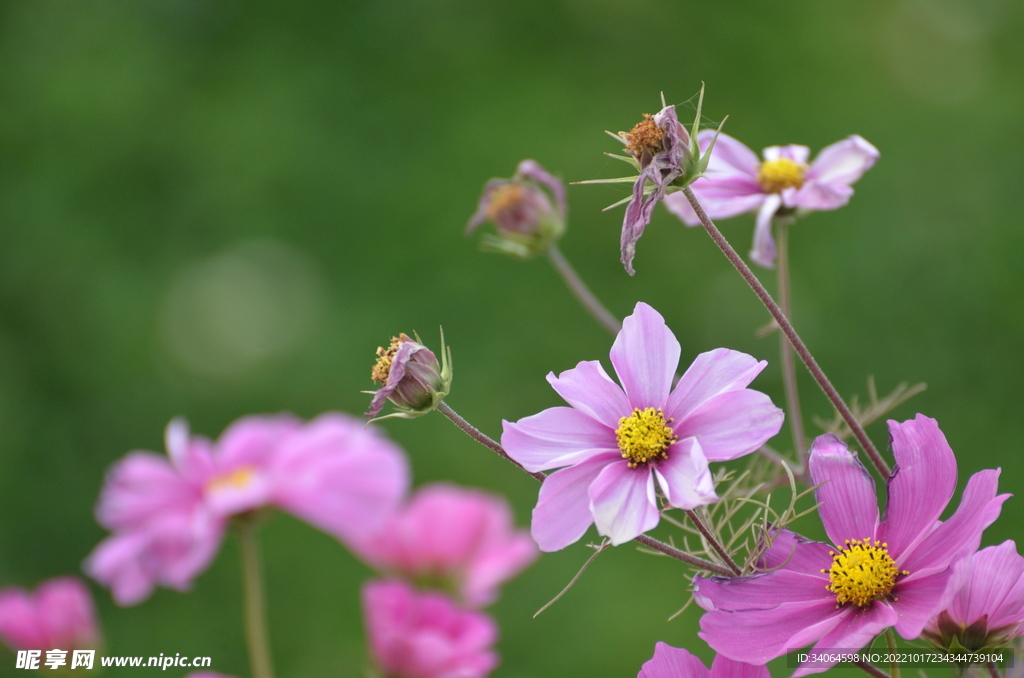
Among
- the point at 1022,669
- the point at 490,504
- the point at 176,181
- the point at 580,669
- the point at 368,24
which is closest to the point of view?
the point at 1022,669

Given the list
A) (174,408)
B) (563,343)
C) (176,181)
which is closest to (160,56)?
(176,181)

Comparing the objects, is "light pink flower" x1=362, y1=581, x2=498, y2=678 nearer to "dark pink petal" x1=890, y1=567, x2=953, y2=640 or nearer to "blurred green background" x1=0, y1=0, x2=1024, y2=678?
"dark pink petal" x1=890, y1=567, x2=953, y2=640

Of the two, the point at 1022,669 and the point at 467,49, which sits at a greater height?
the point at 467,49

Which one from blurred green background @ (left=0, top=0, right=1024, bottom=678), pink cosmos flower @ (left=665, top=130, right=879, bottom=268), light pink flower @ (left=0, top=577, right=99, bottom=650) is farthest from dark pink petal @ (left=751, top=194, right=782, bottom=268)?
blurred green background @ (left=0, top=0, right=1024, bottom=678)

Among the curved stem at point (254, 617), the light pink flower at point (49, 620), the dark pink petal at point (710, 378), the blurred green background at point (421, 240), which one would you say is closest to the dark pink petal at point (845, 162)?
the dark pink petal at point (710, 378)

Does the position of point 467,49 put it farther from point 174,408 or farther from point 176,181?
point 174,408

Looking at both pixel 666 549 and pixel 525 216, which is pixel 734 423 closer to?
pixel 666 549

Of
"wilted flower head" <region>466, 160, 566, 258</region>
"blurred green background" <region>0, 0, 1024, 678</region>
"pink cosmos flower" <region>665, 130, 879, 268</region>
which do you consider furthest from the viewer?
"blurred green background" <region>0, 0, 1024, 678</region>

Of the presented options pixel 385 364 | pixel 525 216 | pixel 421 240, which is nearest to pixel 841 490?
pixel 385 364
